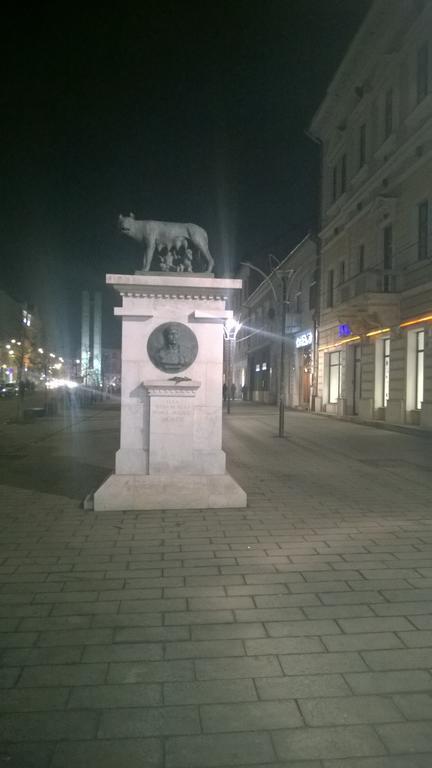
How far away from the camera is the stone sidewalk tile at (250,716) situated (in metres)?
2.98

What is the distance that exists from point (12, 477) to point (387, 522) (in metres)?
6.45

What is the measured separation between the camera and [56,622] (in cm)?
420

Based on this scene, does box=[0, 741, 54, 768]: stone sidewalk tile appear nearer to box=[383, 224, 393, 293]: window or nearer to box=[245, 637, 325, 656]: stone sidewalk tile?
box=[245, 637, 325, 656]: stone sidewalk tile

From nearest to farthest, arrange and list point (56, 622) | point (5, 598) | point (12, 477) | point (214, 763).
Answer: point (214, 763) → point (56, 622) → point (5, 598) → point (12, 477)

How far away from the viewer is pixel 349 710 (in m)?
3.12

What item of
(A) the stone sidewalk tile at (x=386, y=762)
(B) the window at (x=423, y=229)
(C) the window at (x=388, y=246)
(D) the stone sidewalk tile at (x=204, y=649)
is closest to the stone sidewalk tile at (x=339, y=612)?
(D) the stone sidewalk tile at (x=204, y=649)

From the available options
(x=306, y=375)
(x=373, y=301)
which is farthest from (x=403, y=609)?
(x=306, y=375)

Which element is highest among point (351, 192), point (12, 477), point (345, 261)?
point (351, 192)

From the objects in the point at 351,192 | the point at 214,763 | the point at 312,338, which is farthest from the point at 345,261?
the point at 214,763

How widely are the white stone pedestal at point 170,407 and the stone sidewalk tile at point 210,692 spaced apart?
437 cm

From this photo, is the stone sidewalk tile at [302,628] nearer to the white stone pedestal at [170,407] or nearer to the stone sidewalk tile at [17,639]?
the stone sidewalk tile at [17,639]

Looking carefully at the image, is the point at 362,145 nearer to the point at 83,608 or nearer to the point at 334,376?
the point at 334,376

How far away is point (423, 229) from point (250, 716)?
20344mm

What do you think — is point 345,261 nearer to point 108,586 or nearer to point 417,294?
point 417,294
